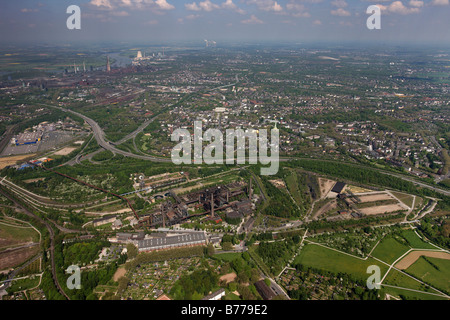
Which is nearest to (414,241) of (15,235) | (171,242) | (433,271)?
(433,271)

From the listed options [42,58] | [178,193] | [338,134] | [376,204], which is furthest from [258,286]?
[42,58]

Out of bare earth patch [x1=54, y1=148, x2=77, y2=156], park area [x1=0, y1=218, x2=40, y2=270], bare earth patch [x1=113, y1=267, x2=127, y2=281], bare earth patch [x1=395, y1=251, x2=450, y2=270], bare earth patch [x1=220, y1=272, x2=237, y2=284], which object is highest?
bare earth patch [x1=54, y1=148, x2=77, y2=156]

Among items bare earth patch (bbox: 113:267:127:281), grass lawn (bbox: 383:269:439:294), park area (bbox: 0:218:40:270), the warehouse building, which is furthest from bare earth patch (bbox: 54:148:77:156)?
grass lawn (bbox: 383:269:439:294)

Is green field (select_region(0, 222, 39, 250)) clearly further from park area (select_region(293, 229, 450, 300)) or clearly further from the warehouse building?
park area (select_region(293, 229, 450, 300))

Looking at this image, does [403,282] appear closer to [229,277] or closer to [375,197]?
[229,277]

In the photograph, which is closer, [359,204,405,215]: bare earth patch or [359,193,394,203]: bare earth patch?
[359,204,405,215]: bare earth patch

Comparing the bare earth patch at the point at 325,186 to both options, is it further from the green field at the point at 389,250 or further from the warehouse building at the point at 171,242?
the warehouse building at the point at 171,242
